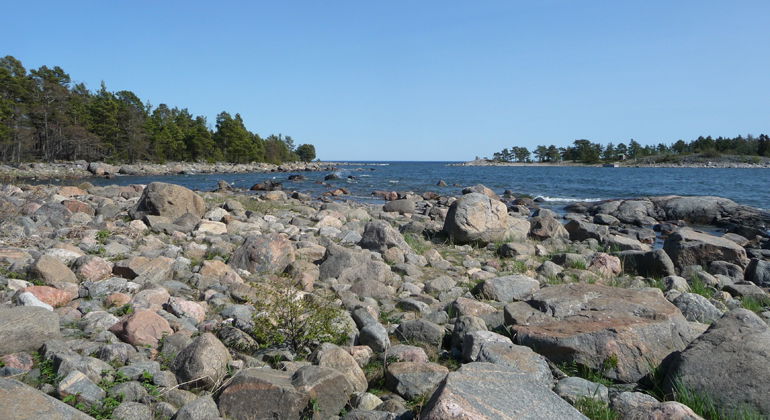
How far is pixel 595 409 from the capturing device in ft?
12.7

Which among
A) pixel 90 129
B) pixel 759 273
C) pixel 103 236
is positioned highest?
pixel 90 129

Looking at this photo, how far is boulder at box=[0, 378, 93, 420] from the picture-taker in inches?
113

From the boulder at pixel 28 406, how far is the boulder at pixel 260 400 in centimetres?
100

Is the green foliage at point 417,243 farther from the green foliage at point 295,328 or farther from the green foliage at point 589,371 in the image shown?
the green foliage at point 589,371

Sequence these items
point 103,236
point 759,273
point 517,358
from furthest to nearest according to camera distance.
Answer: point 759,273, point 103,236, point 517,358

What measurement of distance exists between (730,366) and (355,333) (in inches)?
144

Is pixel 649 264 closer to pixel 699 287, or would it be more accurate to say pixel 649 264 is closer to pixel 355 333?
pixel 699 287

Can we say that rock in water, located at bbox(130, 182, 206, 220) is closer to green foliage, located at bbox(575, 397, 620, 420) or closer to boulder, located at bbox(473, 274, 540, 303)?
boulder, located at bbox(473, 274, 540, 303)

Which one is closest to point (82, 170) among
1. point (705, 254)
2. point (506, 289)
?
point (506, 289)

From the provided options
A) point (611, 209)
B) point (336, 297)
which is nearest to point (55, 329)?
point (336, 297)

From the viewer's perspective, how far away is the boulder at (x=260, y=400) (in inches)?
146

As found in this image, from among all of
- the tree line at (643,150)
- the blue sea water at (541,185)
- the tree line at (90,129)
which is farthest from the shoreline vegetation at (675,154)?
the tree line at (90,129)

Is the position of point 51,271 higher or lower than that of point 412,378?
higher

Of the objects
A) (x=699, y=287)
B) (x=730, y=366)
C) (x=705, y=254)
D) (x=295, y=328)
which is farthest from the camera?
(x=705, y=254)
